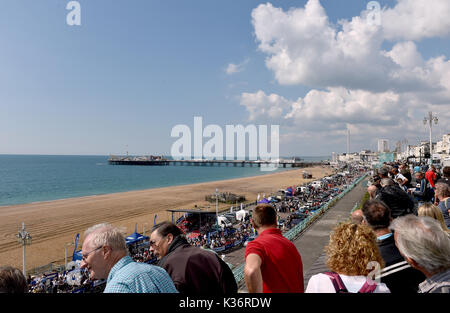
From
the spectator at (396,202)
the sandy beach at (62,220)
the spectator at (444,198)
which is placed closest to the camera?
the spectator at (396,202)

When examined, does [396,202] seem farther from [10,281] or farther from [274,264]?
[10,281]

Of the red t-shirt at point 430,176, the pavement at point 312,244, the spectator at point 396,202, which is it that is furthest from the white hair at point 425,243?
the red t-shirt at point 430,176

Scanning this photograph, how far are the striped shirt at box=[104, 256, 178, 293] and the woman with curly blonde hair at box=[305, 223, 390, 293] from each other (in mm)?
982

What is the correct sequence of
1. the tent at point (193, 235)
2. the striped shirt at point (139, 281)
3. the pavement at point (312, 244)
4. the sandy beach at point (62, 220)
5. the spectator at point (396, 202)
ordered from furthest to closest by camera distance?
the tent at point (193, 235) → the sandy beach at point (62, 220) → the pavement at point (312, 244) → the spectator at point (396, 202) → the striped shirt at point (139, 281)

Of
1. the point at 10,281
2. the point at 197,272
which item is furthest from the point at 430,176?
the point at 10,281

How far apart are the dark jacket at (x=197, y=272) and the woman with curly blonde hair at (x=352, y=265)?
2.53 ft

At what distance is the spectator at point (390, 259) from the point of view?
81.3 inches

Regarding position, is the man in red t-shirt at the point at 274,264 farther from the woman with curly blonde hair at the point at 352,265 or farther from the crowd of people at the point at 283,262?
the woman with curly blonde hair at the point at 352,265

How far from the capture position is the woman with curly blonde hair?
169cm


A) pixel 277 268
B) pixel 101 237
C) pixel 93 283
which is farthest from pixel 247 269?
pixel 93 283

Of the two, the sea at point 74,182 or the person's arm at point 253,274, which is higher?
the person's arm at point 253,274

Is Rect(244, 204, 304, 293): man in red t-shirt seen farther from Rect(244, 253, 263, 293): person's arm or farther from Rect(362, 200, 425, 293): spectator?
Rect(362, 200, 425, 293): spectator

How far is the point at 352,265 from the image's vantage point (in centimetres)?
176

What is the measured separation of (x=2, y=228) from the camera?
23.7 metres
